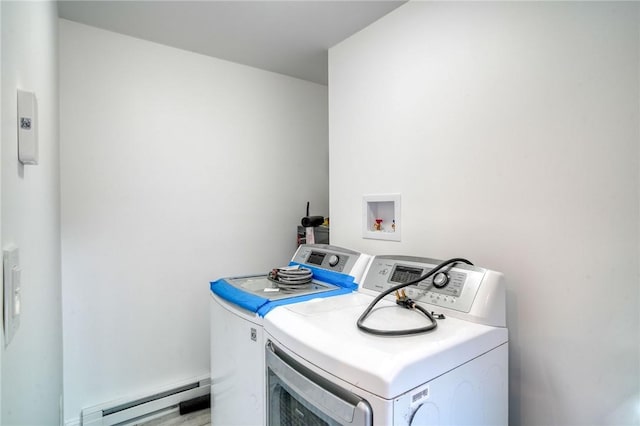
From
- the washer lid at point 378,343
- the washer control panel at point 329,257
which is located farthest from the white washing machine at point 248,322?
the washer lid at point 378,343

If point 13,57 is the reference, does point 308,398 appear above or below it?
below

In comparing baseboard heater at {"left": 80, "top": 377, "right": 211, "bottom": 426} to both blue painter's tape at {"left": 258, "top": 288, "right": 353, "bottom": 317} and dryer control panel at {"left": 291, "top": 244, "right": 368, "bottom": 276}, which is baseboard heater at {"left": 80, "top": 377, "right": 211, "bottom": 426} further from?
blue painter's tape at {"left": 258, "top": 288, "right": 353, "bottom": 317}

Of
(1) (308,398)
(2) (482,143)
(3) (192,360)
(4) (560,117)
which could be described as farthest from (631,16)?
(3) (192,360)

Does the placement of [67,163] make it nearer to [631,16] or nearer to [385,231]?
[385,231]

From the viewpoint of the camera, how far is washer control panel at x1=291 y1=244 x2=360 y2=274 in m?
1.62

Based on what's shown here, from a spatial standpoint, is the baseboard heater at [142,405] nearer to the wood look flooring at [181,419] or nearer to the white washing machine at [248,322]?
the wood look flooring at [181,419]

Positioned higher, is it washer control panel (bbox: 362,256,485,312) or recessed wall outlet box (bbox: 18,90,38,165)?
recessed wall outlet box (bbox: 18,90,38,165)

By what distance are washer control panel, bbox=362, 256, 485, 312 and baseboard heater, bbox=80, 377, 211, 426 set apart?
157 centimetres

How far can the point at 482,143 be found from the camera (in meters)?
1.37

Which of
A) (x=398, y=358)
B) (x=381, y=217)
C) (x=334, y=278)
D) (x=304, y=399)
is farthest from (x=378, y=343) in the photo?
(x=381, y=217)

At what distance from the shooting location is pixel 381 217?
1.88 meters

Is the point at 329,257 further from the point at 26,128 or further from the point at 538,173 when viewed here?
the point at 26,128

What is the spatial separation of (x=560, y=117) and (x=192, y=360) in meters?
2.50

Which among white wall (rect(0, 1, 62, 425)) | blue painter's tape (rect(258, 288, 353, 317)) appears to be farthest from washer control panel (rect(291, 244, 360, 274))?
white wall (rect(0, 1, 62, 425))
